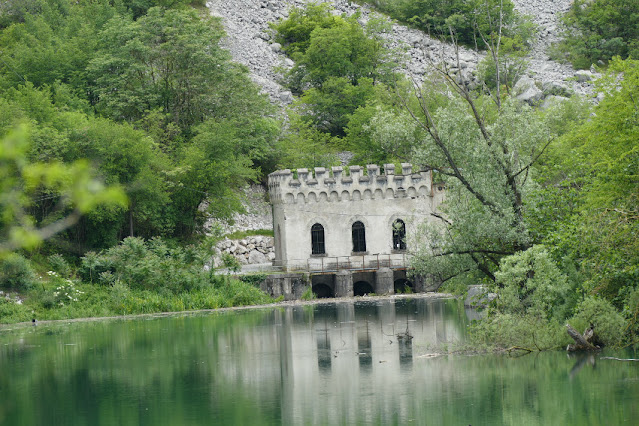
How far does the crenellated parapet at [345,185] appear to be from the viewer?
45562 mm

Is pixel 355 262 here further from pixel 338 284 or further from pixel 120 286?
pixel 120 286

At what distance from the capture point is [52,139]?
139 feet

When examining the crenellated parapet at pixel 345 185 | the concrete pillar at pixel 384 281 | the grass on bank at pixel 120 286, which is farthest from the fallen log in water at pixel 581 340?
the crenellated parapet at pixel 345 185

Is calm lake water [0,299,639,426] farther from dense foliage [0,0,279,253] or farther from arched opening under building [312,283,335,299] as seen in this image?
dense foliage [0,0,279,253]

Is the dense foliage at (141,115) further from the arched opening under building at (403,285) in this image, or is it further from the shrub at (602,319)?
the shrub at (602,319)

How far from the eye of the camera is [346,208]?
150ft

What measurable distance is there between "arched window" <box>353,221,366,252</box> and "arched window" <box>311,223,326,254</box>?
5.10 ft

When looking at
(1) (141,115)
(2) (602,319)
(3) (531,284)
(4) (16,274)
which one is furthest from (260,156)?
(2) (602,319)

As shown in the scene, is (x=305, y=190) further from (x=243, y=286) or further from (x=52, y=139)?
(x=52, y=139)

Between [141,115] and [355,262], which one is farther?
[141,115]

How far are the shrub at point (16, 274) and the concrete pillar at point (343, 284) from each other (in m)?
13.4

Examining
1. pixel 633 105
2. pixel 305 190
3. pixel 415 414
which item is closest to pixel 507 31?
pixel 305 190

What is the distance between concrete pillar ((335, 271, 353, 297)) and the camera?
140 ft

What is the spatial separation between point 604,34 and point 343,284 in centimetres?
4802
